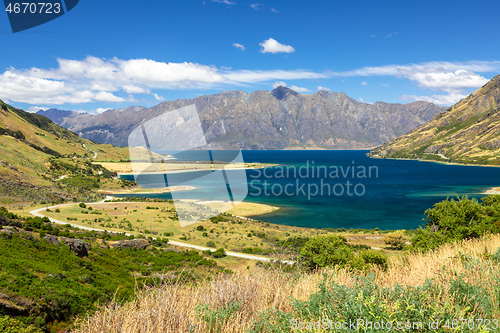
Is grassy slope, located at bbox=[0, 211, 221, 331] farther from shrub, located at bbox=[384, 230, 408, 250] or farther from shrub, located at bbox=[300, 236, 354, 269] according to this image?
shrub, located at bbox=[384, 230, 408, 250]

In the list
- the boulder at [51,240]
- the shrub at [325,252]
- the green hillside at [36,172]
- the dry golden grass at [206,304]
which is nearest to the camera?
the dry golden grass at [206,304]

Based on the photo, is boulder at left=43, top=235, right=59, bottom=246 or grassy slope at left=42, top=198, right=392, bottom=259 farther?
grassy slope at left=42, top=198, right=392, bottom=259

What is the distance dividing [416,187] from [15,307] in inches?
5339

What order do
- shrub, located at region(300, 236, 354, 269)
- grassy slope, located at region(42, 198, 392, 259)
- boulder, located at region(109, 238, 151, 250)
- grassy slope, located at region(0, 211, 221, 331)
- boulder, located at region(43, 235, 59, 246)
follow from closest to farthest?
grassy slope, located at region(0, 211, 221, 331)
boulder, located at region(43, 235, 59, 246)
shrub, located at region(300, 236, 354, 269)
boulder, located at region(109, 238, 151, 250)
grassy slope, located at region(42, 198, 392, 259)

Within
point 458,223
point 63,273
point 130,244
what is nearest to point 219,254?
point 130,244

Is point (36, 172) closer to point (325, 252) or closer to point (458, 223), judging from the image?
point (325, 252)

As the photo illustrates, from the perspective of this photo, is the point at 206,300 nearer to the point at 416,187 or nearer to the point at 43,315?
the point at 43,315

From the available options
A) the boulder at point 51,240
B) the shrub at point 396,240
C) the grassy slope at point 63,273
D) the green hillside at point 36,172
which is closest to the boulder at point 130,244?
the grassy slope at point 63,273

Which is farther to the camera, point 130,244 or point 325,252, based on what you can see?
point 130,244

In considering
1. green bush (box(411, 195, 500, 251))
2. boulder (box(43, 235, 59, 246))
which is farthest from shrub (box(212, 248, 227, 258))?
green bush (box(411, 195, 500, 251))

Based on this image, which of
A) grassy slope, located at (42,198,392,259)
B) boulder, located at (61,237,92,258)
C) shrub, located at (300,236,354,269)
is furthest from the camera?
grassy slope, located at (42,198,392,259)

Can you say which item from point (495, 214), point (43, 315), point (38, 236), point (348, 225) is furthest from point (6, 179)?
point (495, 214)

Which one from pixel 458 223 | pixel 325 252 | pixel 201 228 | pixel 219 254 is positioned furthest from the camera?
pixel 201 228

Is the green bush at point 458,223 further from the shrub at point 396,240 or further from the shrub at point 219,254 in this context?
the shrub at point 219,254
